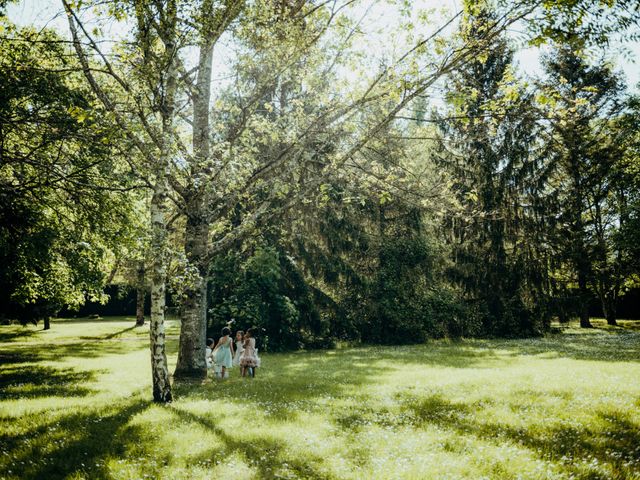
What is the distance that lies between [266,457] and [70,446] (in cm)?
309

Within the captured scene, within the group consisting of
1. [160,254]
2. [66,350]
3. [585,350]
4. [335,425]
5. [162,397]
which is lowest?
[585,350]

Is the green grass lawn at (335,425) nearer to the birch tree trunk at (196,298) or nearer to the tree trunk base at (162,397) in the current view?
the tree trunk base at (162,397)

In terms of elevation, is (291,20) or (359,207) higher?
(291,20)

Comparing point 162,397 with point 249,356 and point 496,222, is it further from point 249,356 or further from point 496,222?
point 496,222

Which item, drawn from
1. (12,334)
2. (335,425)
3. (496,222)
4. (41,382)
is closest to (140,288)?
(12,334)

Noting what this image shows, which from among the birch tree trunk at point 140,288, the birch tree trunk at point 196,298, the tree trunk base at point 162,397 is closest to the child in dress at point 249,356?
the birch tree trunk at point 196,298

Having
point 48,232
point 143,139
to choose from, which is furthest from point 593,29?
point 48,232

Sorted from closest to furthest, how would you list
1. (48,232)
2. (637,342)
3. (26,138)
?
(26,138) → (48,232) → (637,342)

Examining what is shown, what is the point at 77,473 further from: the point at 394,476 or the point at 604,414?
the point at 604,414

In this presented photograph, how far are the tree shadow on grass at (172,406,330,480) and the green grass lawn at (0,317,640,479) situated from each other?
0.03m

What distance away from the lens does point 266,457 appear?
21.9ft

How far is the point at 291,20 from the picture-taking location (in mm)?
11938

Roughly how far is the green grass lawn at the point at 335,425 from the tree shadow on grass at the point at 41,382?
60 mm

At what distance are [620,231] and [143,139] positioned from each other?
28468mm
